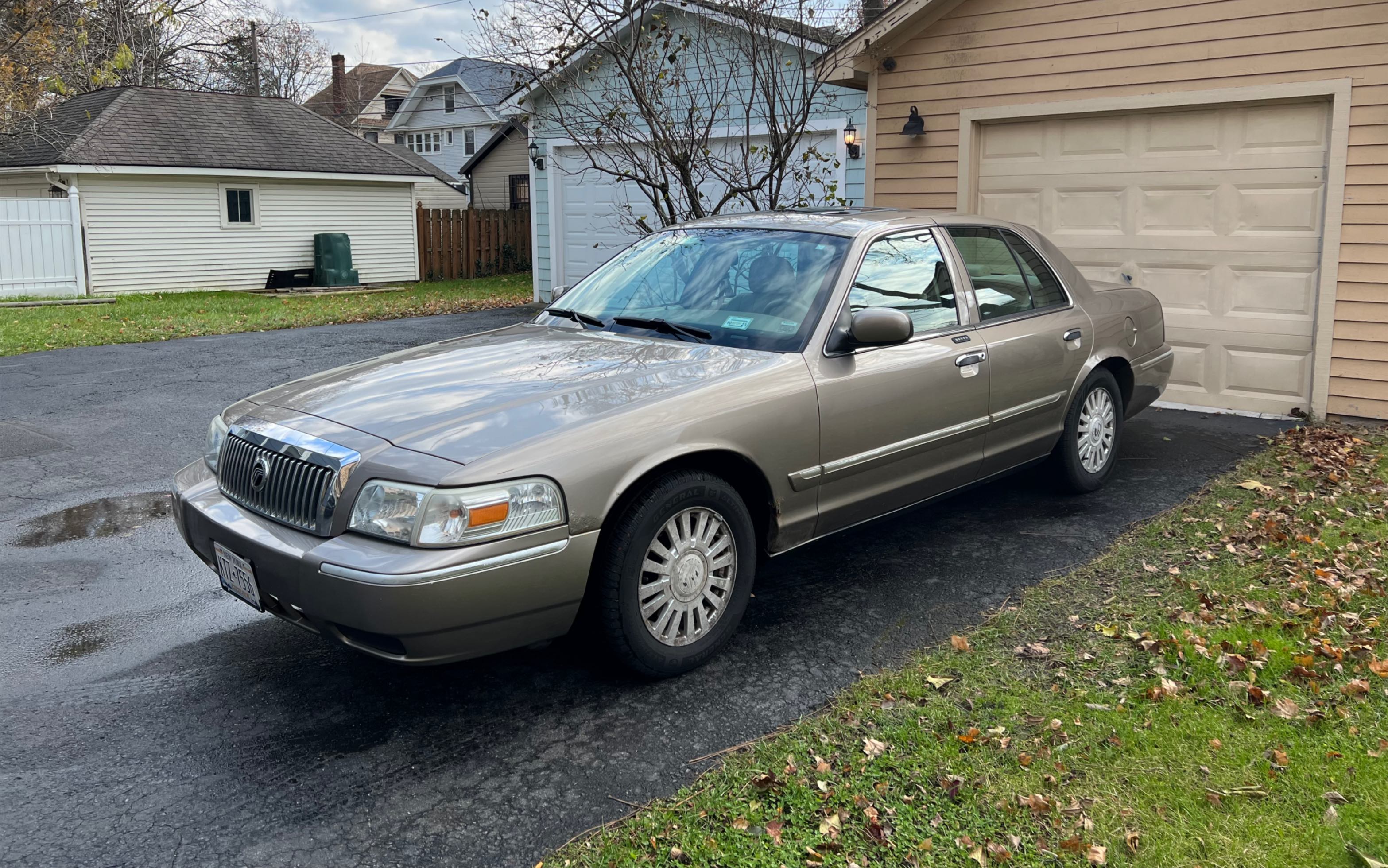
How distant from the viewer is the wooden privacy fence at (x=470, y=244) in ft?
86.7

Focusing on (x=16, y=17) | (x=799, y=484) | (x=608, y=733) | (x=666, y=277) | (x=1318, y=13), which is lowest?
(x=608, y=733)

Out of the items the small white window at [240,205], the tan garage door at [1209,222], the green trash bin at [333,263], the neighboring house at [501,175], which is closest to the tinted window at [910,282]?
the tan garage door at [1209,222]

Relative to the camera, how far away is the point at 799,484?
4320 mm

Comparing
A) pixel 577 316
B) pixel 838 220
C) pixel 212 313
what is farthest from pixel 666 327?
pixel 212 313

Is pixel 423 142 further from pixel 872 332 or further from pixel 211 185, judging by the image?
pixel 872 332

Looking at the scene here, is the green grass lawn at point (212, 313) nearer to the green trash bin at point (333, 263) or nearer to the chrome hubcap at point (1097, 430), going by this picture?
the green trash bin at point (333, 263)

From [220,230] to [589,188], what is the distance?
34.1 feet

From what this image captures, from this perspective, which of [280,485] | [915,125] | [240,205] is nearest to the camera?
[280,485]

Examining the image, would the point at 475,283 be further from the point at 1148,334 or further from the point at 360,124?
the point at 360,124

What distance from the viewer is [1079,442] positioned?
620cm

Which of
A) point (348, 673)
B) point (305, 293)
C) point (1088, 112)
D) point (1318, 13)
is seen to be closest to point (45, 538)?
point (348, 673)

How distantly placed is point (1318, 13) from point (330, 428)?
25.7 ft

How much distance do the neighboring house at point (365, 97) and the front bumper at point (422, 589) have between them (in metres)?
52.1

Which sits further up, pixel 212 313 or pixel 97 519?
pixel 212 313
